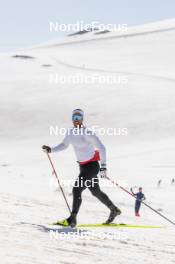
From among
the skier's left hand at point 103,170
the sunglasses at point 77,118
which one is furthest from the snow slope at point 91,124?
the sunglasses at point 77,118

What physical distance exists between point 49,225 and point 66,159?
29993mm

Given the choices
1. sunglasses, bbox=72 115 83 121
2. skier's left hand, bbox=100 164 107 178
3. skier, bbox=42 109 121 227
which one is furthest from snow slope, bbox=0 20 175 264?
sunglasses, bbox=72 115 83 121

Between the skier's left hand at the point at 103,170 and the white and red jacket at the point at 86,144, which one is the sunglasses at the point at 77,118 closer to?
the white and red jacket at the point at 86,144

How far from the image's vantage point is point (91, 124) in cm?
5275

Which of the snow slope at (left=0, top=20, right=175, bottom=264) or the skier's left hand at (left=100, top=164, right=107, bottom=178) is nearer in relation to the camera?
the snow slope at (left=0, top=20, right=175, bottom=264)

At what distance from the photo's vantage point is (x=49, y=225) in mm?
8836

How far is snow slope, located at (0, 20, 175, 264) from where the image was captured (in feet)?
24.1

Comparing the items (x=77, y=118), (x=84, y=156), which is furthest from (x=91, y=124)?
(x=77, y=118)

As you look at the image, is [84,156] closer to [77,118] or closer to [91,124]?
[77,118]

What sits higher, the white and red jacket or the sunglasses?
the sunglasses

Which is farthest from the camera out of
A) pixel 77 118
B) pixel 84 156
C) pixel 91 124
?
pixel 91 124

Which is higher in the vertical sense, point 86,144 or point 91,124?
point 91,124

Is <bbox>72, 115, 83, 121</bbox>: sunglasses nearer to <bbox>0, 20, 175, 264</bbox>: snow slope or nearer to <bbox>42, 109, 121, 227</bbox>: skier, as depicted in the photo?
<bbox>42, 109, 121, 227</bbox>: skier

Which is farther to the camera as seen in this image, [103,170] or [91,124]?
[91,124]
